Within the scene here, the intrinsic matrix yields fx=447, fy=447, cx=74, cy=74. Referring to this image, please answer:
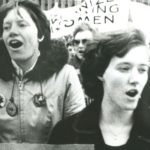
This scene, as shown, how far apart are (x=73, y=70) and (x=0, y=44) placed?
733mm

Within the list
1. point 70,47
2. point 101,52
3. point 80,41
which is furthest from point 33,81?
point 101,52

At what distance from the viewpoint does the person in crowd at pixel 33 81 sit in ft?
13.3

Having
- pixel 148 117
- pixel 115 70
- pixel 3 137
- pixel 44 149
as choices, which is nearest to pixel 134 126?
pixel 148 117

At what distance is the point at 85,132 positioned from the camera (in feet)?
13.0

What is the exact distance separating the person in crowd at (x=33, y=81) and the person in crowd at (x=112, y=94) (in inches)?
5.1

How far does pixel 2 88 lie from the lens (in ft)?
13.6

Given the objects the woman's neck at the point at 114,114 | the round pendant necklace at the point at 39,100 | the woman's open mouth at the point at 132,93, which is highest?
the woman's open mouth at the point at 132,93

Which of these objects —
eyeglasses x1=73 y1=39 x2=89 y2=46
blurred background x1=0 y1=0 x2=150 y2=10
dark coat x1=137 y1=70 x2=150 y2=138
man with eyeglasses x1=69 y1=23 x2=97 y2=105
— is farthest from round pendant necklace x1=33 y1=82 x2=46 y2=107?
dark coat x1=137 y1=70 x2=150 y2=138

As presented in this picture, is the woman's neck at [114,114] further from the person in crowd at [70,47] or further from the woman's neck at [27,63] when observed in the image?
the woman's neck at [27,63]

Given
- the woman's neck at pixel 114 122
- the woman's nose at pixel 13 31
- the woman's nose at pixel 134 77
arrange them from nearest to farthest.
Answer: the woman's nose at pixel 134 77 → the woman's neck at pixel 114 122 → the woman's nose at pixel 13 31

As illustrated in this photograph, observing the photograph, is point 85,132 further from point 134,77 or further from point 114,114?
point 134,77

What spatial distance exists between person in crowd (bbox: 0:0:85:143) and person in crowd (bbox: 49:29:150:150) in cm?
13

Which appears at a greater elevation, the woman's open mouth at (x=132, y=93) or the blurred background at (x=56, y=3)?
the blurred background at (x=56, y=3)

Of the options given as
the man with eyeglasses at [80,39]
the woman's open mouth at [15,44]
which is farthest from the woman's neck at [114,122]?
the woman's open mouth at [15,44]
